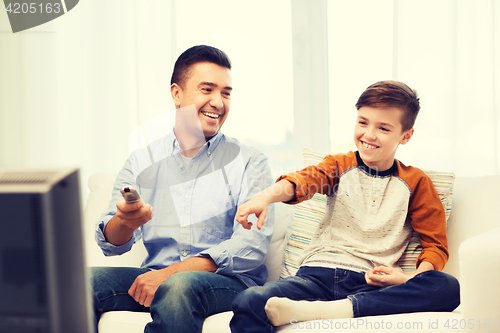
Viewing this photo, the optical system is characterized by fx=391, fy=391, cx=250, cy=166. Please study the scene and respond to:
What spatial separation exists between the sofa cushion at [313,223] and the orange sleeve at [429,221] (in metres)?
0.04

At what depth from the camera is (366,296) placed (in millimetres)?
1053

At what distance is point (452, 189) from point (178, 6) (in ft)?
5.48

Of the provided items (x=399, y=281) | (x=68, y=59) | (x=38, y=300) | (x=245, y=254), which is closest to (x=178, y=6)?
(x=68, y=59)

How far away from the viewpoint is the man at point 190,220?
3.50 ft

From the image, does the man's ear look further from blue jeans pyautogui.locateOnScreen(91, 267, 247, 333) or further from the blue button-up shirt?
blue jeans pyautogui.locateOnScreen(91, 267, 247, 333)

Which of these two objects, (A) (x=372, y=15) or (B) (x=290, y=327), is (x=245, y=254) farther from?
(A) (x=372, y=15)

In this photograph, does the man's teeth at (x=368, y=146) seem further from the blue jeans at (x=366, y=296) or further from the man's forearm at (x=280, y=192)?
the blue jeans at (x=366, y=296)

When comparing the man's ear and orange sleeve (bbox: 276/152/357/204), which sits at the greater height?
the man's ear

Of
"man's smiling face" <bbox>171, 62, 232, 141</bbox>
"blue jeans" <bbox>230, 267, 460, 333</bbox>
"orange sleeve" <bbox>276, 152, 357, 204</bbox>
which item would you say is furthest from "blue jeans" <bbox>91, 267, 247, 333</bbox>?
"man's smiling face" <bbox>171, 62, 232, 141</bbox>

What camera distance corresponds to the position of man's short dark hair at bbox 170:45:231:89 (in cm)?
143

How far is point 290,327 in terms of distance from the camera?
99cm

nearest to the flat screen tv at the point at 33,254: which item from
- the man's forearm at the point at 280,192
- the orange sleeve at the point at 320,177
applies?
the man's forearm at the point at 280,192

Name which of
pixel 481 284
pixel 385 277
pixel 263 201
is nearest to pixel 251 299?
pixel 263 201

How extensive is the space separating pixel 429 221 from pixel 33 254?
117cm
